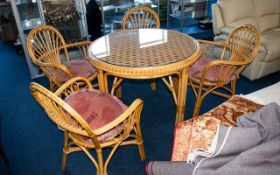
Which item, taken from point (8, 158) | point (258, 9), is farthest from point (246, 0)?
point (8, 158)

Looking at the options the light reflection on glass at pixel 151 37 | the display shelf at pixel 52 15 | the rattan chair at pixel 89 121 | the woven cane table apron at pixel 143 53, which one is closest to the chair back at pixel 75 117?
the rattan chair at pixel 89 121

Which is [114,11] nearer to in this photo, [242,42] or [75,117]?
[242,42]

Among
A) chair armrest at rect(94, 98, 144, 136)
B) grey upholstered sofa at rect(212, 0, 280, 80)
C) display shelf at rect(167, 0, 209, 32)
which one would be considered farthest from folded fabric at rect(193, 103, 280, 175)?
display shelf at rect(167, 0, 209, 32)

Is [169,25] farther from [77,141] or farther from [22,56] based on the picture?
[77,141]

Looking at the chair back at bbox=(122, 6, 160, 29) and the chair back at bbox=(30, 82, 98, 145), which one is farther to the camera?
the chair back at bbox=(122, 6, 160, 29)

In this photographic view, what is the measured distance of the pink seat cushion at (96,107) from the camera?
133 centimetres

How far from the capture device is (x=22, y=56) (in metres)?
3.54

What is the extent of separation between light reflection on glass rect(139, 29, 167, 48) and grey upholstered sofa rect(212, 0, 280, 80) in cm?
111

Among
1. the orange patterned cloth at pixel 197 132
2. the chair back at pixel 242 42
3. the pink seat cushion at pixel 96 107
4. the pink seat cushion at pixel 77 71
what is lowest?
the orange patterned cloth at pixel 197 132

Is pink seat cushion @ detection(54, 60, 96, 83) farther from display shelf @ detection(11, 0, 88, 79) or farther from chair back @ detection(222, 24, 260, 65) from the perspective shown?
chair back @ detection(222, 24, 260, 65)

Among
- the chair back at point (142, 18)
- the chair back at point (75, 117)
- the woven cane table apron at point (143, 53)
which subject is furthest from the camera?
the chair back at point (142, 18)

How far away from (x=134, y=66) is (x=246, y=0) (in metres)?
2.30

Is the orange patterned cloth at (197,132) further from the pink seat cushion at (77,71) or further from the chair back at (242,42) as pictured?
the pink seat cushion at (77,71)

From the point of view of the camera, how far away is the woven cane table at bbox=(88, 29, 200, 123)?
1.44 meters
